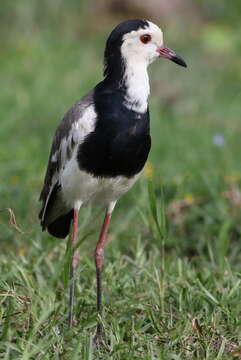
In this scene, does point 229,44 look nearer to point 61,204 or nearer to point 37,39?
point 37,39

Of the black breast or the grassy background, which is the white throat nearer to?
the black breast

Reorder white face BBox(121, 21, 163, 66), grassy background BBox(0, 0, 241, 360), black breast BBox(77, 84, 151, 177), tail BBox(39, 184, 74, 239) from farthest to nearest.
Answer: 1. tail BBox(39, 184, 74, 239)
2. white face BBox(121, 21, 163, 66)
3. black breast BBox(77, 84, 151, 177)
4. grassy background BBox(0, 0, 241, 360)

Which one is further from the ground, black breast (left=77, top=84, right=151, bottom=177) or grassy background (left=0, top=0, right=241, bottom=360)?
black breast (left=77, top=84, right=151, bottom=177)

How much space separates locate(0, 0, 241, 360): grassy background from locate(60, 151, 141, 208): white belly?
6.3 inches

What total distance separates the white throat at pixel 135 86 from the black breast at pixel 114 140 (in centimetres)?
3

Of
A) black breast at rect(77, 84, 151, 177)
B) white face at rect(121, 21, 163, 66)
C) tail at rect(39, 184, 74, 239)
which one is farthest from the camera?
tail at rect(39, 184, 74, 239)

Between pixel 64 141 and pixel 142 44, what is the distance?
59 centimetres

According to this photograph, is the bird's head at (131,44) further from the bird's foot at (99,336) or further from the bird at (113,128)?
the bird's foot at (99,336)

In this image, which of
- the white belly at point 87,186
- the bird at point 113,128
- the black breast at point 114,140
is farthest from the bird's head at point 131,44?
the white belly at point 87,186

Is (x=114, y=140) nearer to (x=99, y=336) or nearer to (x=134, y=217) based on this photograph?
(x=99, y=336)

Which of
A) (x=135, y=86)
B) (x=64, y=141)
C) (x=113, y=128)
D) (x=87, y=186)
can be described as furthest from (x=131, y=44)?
(x=87, y=186)

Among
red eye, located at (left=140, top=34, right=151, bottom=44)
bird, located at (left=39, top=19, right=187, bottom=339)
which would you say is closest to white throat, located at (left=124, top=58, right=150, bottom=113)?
bird, located at (left=39, top=19, right=187, bottom=339)

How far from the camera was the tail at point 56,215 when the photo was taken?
13.2 feet

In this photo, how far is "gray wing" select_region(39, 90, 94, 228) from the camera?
12.0 ft
